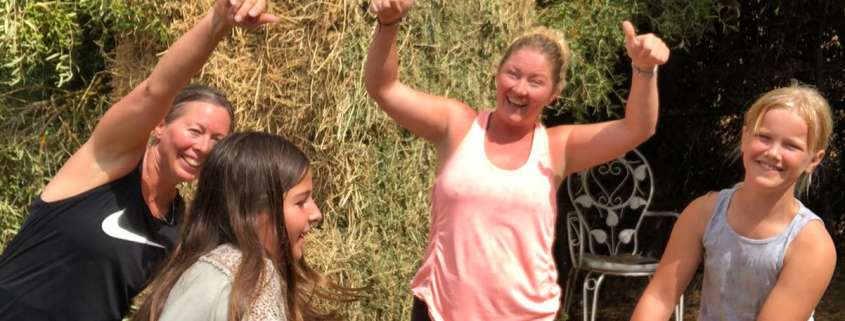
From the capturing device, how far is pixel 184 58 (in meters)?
2.61

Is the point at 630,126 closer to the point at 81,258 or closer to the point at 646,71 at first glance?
the point at 646,71

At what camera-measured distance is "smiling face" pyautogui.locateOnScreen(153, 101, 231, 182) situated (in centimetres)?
278

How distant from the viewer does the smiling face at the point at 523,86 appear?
3.04 m

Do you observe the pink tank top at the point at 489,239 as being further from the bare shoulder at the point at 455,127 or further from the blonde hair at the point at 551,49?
the blonde hair at the point at 551,49

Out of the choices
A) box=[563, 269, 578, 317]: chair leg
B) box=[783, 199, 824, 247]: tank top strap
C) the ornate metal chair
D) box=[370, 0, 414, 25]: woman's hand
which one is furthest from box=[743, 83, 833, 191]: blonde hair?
box=[563, 269, 578, 317]: chair leg

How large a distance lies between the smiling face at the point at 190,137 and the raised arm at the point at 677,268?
3.73ft

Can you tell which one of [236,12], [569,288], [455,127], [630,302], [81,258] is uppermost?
[236,12]

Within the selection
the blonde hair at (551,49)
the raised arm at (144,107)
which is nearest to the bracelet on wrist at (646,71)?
the blonde hair at (551,49)

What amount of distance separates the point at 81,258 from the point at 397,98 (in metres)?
0.88

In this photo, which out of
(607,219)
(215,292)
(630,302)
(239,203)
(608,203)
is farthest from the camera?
(630,302)

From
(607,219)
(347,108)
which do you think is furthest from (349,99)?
(607,219)

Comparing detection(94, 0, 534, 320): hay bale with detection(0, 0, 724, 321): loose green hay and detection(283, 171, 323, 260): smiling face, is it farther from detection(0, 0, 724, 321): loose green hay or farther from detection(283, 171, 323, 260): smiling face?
detection(283, 171, 323, 260): smiling face

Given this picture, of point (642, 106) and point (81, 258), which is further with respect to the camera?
point (642, 106)

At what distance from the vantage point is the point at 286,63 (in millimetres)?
4285
